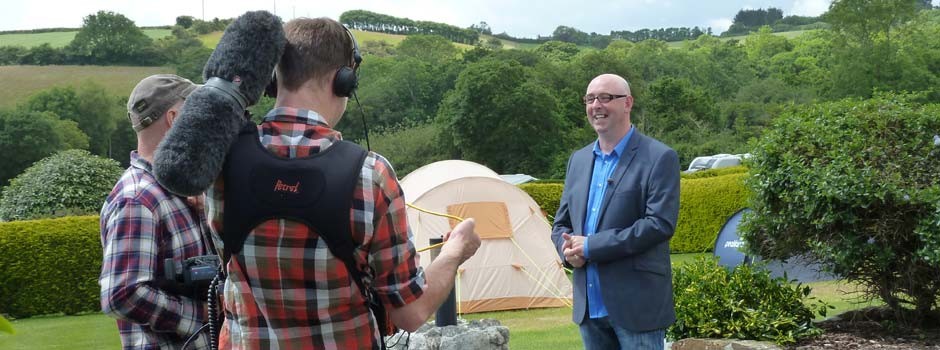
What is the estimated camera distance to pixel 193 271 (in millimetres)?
3146

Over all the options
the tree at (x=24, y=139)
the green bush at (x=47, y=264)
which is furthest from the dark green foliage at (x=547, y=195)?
the tree at (x=24, y=139)

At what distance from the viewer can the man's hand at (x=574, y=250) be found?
4.93 metres

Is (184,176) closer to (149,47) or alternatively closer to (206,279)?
(206,279)

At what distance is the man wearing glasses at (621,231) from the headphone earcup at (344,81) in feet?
8.26

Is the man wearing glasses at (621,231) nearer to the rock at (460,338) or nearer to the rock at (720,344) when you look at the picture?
the rock at (720,344)

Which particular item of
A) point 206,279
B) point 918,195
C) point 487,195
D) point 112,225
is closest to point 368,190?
point 206,279

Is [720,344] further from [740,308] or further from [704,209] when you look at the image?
[704,209]

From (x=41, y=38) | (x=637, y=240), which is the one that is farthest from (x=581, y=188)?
(x=41, y=38)

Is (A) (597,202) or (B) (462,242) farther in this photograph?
(A) (597,202)

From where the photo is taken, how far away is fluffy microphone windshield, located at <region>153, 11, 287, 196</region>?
2.33 m

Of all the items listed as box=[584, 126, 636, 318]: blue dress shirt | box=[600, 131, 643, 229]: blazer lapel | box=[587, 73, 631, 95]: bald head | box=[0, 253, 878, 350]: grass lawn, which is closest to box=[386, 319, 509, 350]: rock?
box=[584, 126, 636, 318]: blue dress shirt

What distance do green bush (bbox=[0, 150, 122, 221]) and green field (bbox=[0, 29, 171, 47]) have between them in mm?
82970

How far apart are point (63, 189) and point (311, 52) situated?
15546 millimetres

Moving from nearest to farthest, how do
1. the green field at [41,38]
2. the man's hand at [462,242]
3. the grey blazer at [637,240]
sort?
the man's hand at [462,242], the grey blazer at [637,240], the green field at [41,38]
